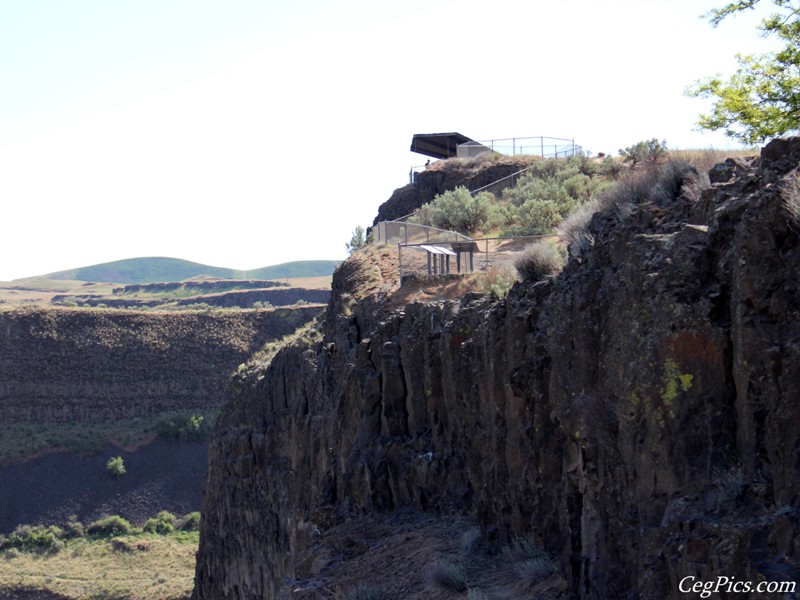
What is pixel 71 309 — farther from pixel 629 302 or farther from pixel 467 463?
pixel 629 302

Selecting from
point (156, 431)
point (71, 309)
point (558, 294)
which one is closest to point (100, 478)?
point (156, 431)

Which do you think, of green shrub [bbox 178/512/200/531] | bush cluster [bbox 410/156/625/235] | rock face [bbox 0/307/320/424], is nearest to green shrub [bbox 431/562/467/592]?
bush cluster [bbox 410/156/625/235]

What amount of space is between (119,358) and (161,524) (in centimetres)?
3136

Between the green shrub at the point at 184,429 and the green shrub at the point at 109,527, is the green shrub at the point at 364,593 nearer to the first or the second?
the green shrub at the point at 109,527

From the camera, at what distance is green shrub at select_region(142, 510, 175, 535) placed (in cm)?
7050

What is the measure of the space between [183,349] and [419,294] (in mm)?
78846

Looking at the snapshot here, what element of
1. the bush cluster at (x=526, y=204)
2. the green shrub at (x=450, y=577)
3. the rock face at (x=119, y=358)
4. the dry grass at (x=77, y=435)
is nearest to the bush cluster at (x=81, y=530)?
the dry grass at (x=77, y=435)

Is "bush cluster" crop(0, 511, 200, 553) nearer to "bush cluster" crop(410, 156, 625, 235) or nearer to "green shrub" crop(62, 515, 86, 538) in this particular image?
"green shrub" crop(62, 515, 86, 538)

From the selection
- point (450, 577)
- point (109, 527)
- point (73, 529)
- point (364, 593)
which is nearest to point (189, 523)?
point (109, 527)

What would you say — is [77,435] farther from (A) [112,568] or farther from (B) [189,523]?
(A) [112,568]

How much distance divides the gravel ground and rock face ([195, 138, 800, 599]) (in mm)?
54595

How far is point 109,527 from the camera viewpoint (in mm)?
70375

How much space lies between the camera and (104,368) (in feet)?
321

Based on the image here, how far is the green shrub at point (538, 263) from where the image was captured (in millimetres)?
16250
